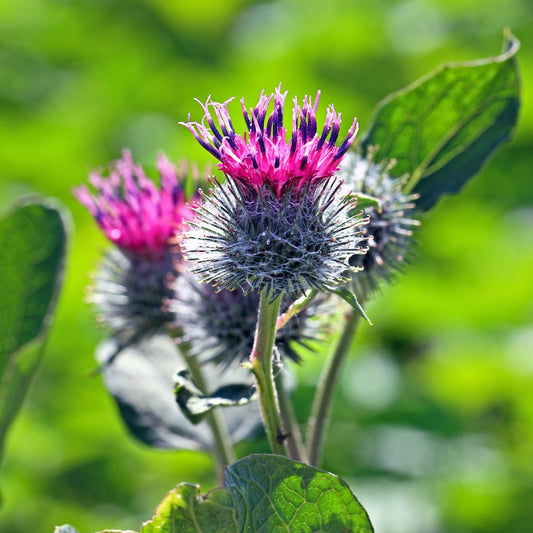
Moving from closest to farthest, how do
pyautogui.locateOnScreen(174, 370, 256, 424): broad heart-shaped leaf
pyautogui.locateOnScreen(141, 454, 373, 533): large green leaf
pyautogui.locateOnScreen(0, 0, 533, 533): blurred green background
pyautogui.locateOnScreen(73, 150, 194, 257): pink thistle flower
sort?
pyautogui.locateOnScreen(141, 454, 373, 533): large green leaf < pyautogui.locateOnScreen(174, 370, 256, 424): broad heart-shaped leaf < pyautogui.locateOnScreen(73, 150, 194, 257): pink thistle flower < pyautogui.locateOnScreen(0, 0, 533, 533): blurred green background

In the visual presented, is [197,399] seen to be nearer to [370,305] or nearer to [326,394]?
[326,394]

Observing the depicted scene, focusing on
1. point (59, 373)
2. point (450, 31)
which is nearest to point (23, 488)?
point (59, 373)

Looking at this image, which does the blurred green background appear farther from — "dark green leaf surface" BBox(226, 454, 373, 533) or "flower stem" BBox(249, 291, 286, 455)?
"dark green leaf surface" BBox(226, 454, 373, 533)

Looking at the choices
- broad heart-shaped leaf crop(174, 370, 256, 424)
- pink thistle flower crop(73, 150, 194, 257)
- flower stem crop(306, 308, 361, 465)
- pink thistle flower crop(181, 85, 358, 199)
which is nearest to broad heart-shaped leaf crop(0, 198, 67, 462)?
pink thistle flower crop(73, 150, 194, 257)

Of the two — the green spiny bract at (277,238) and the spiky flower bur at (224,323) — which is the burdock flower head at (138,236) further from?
the green spiny bract at (277,238)

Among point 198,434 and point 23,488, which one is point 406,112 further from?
point 23,488

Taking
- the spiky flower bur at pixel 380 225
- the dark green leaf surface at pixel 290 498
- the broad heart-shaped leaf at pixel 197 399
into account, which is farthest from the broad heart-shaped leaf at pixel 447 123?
the dark green leaf surface at pixel 290 498
